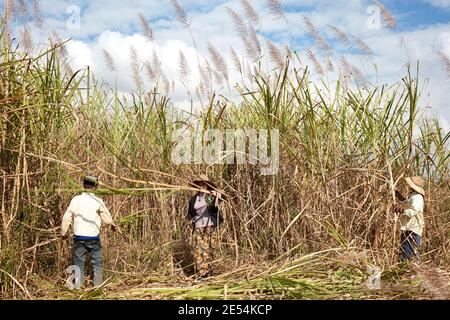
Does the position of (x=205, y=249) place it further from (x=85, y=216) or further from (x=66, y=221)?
(x=66, y=221)

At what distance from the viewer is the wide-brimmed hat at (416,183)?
4273 mm

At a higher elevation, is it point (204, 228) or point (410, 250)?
point (204, 228)

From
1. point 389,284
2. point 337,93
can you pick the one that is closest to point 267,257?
→ point 389,284

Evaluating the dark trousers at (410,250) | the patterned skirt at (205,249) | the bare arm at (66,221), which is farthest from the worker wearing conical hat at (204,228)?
the dark trousers at (410,250)

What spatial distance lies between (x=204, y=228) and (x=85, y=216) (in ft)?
3.52

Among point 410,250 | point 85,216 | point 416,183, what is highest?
point 416,183

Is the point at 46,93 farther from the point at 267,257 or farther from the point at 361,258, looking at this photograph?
the point at 361,258

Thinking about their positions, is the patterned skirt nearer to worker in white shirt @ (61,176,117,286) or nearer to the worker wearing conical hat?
the worker wearing conical hat

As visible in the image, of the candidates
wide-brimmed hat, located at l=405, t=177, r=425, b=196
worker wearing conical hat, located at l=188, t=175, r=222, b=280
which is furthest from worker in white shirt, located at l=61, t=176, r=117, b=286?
wide-brimmed hat, located at l=405, t=177, r=425, b=196

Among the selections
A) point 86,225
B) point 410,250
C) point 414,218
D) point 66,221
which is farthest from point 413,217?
point 66,221

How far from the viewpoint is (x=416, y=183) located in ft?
14.2

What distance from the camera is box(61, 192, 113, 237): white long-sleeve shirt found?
3893 mm

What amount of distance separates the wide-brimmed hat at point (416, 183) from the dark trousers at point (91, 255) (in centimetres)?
272

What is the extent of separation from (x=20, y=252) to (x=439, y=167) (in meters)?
3.85
